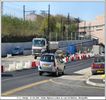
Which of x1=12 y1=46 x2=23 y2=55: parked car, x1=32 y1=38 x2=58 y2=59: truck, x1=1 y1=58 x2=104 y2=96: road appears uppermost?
x1=32 y1=38 x2=58 y2=59: truck

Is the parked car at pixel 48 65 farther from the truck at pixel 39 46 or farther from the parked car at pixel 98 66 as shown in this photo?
the truck at pixel 39 46

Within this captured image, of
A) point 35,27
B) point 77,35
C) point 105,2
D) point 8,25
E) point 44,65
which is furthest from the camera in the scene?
point 77,35

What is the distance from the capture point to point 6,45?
267 ft

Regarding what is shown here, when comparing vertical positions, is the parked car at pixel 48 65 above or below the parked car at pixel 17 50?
above

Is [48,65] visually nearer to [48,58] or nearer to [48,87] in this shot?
[48,58]

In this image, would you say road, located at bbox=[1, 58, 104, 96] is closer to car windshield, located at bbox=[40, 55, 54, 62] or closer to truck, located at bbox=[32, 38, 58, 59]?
car windshield, located at bbox=[40, 55, 54, 62]

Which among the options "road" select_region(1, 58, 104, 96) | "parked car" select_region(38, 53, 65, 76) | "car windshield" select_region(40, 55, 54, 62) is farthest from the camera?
"car windshield" select_region(40, 55, 54, 62)

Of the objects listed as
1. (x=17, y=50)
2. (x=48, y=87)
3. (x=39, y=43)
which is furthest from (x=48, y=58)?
(x=17, y=50)

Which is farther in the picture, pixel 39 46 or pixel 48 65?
pixel 39 46

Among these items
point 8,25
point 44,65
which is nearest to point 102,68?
point 44,65

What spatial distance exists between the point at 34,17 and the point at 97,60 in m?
78.2

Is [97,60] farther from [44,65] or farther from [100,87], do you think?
[100,87]

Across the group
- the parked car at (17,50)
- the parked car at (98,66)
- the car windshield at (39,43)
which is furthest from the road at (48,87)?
the parked car at (17,50)

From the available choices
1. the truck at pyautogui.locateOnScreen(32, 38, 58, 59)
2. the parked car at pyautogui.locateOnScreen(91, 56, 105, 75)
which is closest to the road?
the parked car at pyautogui.locateOnScreen(91, 56, 105, 75)
